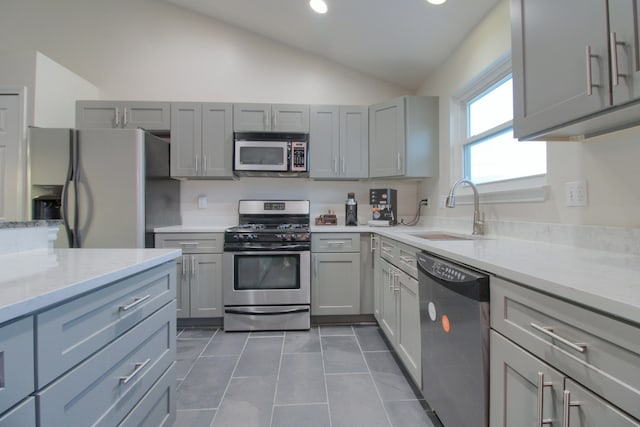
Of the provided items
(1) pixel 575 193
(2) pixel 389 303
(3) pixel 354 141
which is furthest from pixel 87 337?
(3) pixel 354 141

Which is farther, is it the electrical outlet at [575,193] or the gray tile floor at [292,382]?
the gray tile floor at [292,382]

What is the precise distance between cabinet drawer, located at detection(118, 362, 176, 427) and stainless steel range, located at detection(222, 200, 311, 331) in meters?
1.20

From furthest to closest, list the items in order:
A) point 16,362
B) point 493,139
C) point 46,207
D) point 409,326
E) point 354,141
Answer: point 354,141
point 46,207
point 493,139
point 409,326
point 16,362

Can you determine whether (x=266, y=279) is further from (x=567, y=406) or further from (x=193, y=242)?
(x=567, y=406)

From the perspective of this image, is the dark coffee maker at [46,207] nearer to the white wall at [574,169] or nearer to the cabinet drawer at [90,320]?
the cabinet drawer at [90,320]

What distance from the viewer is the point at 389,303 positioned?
2.04 metres

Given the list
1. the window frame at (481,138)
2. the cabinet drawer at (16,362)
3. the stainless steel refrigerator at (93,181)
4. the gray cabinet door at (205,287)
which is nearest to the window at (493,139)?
the window frame at (481,138)

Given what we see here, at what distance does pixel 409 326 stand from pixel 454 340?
0.57 m

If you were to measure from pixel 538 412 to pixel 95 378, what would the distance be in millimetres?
1216

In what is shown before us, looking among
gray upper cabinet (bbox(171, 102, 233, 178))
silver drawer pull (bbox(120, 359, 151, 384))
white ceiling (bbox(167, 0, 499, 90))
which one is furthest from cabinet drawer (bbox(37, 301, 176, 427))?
white ceiling (bbox(167, 0, 499, 90))

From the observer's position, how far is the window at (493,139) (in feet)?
→ 5.37

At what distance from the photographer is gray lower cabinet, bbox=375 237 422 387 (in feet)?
5.06

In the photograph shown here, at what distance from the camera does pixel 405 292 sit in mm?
1714

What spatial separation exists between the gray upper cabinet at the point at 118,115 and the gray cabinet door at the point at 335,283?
2.11 metres
